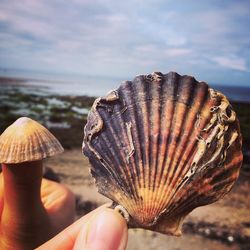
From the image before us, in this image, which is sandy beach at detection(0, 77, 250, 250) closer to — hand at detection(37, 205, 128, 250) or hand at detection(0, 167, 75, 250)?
hand at detection(0, 167, 75, 250)

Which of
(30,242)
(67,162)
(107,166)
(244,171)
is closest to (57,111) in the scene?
(67,162)

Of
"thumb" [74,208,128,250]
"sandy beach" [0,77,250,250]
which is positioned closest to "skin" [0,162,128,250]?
"thumb" [74,208,128,250]

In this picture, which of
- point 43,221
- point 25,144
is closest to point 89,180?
point 43,221

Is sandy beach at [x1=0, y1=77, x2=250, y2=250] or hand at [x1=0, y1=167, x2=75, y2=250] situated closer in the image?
hand at [x1=0, y1=167, x2=75, y2=250]

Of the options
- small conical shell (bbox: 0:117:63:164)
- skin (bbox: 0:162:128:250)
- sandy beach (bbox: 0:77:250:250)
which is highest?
small conical shell (bbox: 0:117:63:164)

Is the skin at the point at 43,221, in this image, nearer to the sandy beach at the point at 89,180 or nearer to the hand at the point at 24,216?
the hand at the point at 24,216

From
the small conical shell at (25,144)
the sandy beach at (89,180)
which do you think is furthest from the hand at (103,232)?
the sandy beach at (89,180)

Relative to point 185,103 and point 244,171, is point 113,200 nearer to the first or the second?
point 185,103
